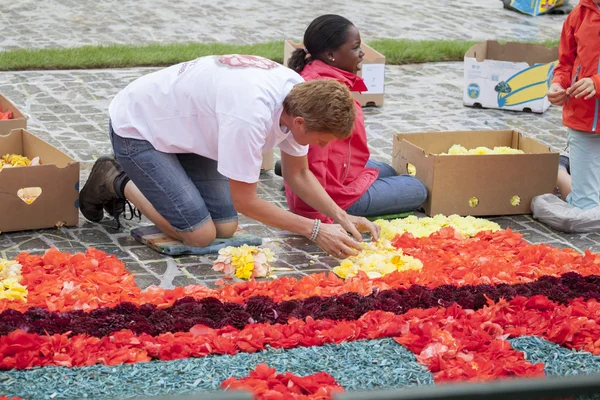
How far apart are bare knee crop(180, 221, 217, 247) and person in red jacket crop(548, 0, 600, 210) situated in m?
2.23

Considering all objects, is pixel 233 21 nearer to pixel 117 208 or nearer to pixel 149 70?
pixel 149 70

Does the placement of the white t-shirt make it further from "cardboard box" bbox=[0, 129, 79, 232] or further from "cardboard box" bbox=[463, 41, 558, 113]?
"cardboard box" bbox=[463, 41, 558, 113]

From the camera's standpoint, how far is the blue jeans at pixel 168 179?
4629 millimetres

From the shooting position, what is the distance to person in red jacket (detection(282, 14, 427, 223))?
16.7 feet

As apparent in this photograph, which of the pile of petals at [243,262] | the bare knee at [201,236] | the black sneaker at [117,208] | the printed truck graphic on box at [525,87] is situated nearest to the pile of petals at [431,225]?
the pile of petals at [243,262]

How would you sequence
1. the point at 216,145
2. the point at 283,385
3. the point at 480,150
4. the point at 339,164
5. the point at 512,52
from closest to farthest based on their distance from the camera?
the point at 283,385 → the point at 216,145 → the point at 339,164 → the point at 480,150 → the point at 512,52

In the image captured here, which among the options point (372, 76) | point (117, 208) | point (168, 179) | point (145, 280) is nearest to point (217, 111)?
point (168, 179)

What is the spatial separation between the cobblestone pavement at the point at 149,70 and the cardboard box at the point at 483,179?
0.53 ft

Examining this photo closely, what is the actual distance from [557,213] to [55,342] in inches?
128

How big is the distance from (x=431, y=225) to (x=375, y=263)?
84 cm

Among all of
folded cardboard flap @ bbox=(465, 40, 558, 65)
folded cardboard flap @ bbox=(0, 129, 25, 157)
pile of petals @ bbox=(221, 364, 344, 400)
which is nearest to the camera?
pile of petals @ bbox=(221, 364, 344, 400)

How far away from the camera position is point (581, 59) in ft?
17.6

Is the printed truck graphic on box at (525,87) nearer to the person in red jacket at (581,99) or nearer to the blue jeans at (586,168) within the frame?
the person in red jacket at (581,99)

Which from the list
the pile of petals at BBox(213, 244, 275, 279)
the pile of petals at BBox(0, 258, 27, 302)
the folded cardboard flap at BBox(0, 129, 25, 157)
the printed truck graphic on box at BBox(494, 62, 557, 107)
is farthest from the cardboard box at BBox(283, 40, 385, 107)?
the pile of petals at BBox(0, 258, 27, 302)
